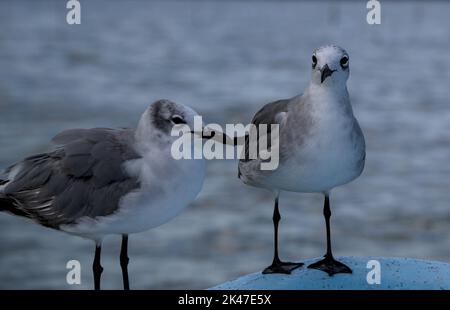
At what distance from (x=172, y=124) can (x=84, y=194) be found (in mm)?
1226

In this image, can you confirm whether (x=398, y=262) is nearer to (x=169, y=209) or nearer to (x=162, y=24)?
(x=169, y=209)

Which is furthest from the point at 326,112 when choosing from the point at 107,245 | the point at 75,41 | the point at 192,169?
the point at 75,41

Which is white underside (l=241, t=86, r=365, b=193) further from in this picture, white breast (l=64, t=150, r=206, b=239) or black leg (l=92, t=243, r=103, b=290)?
black leg (l=92, t=243, r=103, b=290)

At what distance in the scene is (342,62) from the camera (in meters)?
7.28

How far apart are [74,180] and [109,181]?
379 mm

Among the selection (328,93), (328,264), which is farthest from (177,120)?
(328,264)

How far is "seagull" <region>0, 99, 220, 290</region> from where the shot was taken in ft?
22.3

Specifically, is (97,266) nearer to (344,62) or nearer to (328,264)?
(328,264)

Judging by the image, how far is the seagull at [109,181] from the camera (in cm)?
679

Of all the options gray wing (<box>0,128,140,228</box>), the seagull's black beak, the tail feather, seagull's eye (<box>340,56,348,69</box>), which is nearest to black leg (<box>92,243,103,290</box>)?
gray wing (<box>0,128,140,228</box>)

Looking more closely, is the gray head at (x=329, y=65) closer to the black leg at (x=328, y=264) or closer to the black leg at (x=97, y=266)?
the black leg at (x=328, y=264)

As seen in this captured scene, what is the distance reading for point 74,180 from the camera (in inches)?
297

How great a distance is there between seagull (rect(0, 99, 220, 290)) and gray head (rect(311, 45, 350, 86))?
1227 millimetres

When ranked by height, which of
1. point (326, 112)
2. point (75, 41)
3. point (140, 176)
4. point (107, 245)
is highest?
point (75, 41)
